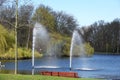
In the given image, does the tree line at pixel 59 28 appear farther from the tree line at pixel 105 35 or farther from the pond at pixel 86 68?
the pond at pixel 86 68

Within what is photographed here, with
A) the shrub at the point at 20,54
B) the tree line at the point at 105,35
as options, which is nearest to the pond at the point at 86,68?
the shrub at the point at 20,54

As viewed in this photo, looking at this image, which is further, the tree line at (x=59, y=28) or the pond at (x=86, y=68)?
the tree line at (x=59, y=28)

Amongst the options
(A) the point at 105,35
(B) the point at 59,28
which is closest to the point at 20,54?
(B) the point at 59,28

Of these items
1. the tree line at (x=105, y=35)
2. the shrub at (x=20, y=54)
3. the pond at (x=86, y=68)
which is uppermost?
the tree line at (x=105, y=35)

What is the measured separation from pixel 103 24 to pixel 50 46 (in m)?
47.2

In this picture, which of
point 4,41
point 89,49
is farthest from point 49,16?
point 4,41

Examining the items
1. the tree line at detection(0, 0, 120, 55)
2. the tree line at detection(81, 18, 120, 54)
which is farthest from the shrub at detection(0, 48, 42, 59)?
the tree line at detection(81, 18, 120, 54)

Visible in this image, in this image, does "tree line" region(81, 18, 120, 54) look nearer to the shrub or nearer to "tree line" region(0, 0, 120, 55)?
"tree line" region(0, 0, 120, 55)

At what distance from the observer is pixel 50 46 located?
73750 millimetres

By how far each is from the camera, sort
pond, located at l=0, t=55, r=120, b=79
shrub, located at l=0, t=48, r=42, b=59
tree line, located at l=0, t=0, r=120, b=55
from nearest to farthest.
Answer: pond, located at l=0, t=55, r=120, b=79 → shrub, located at l=0, t=48, r=42, b=59 → tree line, located at l=0, t=0, r=120, b=55

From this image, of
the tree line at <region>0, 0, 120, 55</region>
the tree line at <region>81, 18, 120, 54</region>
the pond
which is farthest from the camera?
the tree line at <region>81, 18, 120, 54</region>

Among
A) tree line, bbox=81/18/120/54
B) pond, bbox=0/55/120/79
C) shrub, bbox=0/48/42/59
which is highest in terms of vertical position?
tree line, bbox=81/18/120/54

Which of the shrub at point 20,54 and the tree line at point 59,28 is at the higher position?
the tree line at point 59,28

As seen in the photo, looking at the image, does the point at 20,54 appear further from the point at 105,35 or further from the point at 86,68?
the point at 105,35
